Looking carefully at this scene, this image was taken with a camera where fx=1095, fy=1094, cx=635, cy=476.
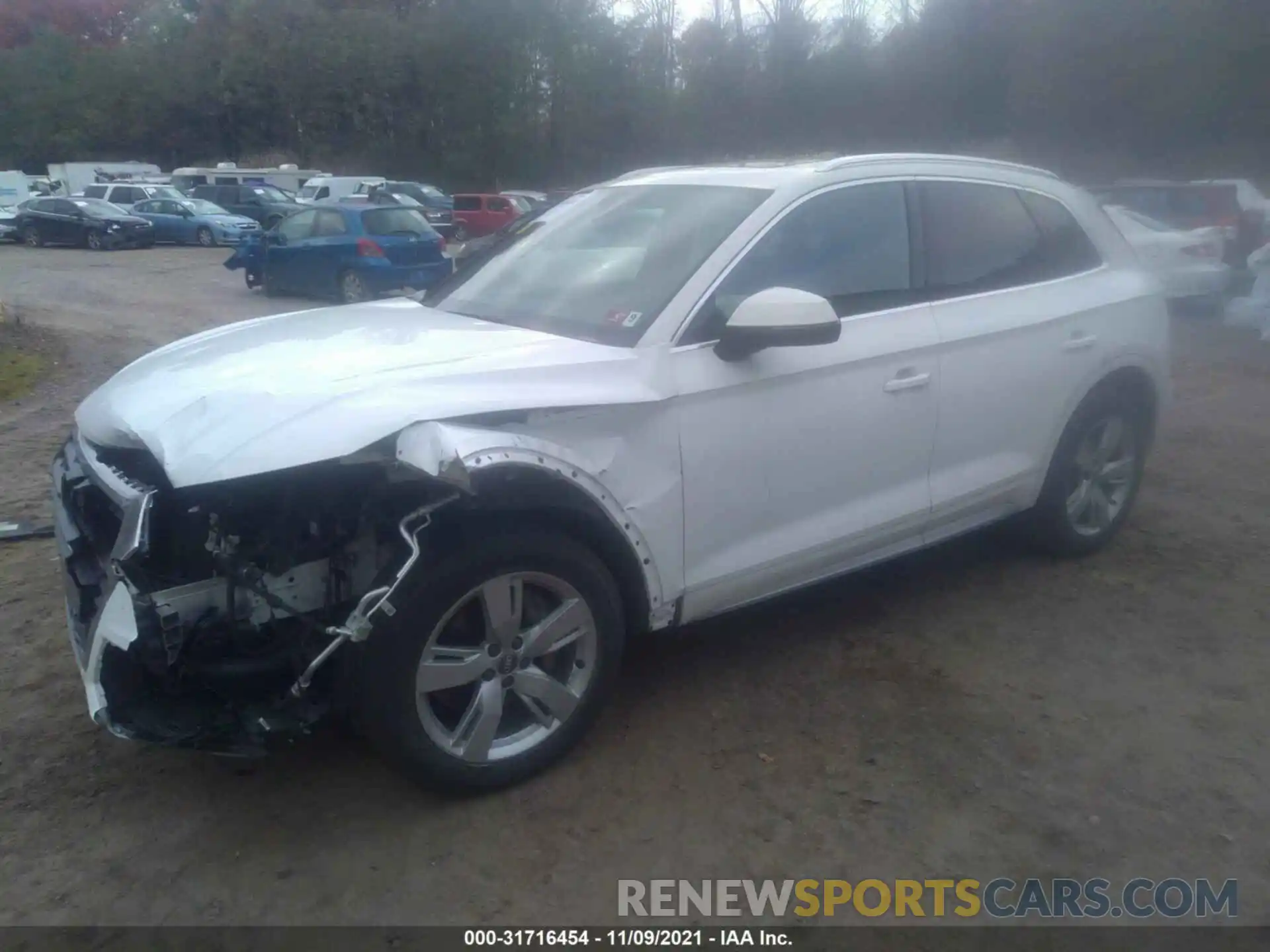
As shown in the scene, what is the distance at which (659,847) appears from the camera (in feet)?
10.5

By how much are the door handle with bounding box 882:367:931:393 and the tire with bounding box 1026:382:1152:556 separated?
108 cm

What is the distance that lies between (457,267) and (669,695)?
7.14 ft

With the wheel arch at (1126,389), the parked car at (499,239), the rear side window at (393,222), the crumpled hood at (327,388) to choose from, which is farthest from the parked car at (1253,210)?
the crumpled hood at (327,388)

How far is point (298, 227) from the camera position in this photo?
16859 millimetres

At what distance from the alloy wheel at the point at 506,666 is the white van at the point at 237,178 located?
120 feet

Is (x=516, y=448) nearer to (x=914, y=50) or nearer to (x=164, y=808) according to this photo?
(x=164, y=808)

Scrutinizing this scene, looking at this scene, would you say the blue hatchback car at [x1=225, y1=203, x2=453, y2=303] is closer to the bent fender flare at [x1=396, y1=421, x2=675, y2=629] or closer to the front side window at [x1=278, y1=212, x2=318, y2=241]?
the front side window at [x1=278, y1=212, x2=318, y2=241]

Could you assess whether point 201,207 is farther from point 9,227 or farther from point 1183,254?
point 1183,254

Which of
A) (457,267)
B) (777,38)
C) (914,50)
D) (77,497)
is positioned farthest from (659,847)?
(777,38)

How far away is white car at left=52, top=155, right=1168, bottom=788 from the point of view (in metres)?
3.00

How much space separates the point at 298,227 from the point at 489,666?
592 inches

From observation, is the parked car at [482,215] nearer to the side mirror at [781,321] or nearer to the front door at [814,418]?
the front door at [814,418]

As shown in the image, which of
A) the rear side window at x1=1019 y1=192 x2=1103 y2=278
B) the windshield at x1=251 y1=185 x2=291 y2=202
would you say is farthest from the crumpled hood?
the windshield at x1=251 y1=185 x2=291 y2=202

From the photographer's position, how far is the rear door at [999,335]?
4.36 metres
